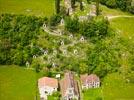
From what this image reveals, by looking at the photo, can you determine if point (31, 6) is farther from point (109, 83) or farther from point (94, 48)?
point (109, 83)

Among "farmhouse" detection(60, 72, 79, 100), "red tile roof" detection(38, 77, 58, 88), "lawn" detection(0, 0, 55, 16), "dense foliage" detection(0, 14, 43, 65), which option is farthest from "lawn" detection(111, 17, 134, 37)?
"red tile roof" detection(38, 77, 58, 88)

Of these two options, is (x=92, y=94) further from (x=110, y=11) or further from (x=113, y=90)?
(x=110, y=11)

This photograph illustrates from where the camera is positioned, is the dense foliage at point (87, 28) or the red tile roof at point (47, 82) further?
the dense foliage at point (87, 28)

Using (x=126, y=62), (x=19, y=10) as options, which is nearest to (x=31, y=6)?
(x=19, y=10)

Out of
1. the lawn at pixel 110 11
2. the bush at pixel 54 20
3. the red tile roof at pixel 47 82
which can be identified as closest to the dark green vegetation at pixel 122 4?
the lawn at pixel 110 11

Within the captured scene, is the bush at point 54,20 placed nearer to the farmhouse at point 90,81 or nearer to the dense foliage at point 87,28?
the dense foliage at point 87,28

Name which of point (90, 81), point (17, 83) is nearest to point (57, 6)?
point (90, 81)
